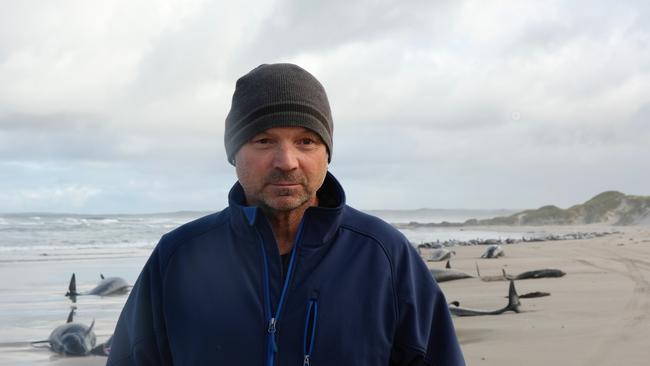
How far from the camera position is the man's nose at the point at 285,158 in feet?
7.09

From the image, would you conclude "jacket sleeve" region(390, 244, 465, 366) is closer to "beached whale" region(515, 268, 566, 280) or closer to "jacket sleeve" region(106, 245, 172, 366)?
"jacket sleeve" region(106, 245, 172, 366)

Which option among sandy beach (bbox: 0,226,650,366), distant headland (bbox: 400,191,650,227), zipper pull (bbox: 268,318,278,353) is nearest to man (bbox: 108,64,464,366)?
zipper pull (bbox: 268,318,278,353)

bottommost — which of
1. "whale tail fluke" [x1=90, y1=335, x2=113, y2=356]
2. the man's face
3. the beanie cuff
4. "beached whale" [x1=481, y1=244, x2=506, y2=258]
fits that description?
"whale tail fluke" [x1=90, y1=335, x2=113, y2=356]

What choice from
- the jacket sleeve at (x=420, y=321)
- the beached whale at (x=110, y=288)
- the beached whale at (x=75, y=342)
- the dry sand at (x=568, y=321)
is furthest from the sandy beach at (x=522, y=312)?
the jacket sleeve at (x=420, y=321)

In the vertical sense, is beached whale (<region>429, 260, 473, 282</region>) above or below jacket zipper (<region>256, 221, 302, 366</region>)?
below

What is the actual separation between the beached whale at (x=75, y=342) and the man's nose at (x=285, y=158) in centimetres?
541

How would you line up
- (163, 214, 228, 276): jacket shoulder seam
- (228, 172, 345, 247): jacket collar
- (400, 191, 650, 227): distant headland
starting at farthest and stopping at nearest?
(400, 191, 650, 227): distant headland → (163, 214, 228, 276): jacket shoulder seam → (228, 172, 345, 247): jacket collar

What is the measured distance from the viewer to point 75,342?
23.8 ft

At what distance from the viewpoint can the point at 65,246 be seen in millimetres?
23969

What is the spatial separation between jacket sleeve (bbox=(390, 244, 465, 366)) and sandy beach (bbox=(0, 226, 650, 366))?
371cm

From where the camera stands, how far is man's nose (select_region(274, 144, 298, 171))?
2162mm

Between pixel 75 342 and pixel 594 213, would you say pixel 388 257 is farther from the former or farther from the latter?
pixel 594 213

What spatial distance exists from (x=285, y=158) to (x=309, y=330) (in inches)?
19.1

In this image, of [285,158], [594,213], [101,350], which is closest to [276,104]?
[285,158]
